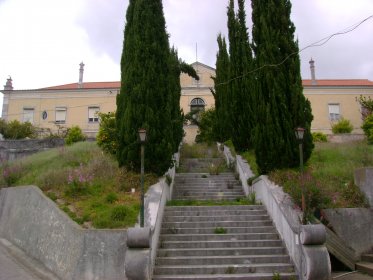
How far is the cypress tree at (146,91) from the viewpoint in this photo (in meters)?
11.5

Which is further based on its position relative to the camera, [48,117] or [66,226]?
[48,117]

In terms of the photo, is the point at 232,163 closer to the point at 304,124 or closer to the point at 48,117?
the point at 304,124

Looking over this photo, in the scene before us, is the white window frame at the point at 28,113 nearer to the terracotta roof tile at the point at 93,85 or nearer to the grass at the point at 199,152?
the terracotta roof tile at the point at 93,85

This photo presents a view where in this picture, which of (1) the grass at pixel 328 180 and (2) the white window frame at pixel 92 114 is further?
(2) the white window frame at pixel 92 114

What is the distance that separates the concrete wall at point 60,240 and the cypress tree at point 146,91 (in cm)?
291

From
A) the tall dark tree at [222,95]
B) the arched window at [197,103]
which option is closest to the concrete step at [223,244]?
the tall dark tree at [222,95]

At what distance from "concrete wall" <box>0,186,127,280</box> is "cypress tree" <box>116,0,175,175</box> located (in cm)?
291

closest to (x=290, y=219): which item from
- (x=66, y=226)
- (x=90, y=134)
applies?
(x=66, y=226)

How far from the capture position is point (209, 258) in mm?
8500

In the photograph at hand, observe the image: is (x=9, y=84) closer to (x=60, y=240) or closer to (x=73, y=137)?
(x=73, y=137)

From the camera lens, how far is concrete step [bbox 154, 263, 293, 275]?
8.11 metres

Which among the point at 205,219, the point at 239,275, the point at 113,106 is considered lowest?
the point at 239,275

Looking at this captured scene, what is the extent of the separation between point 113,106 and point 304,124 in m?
26.7

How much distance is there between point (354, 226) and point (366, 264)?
113 centimetres
